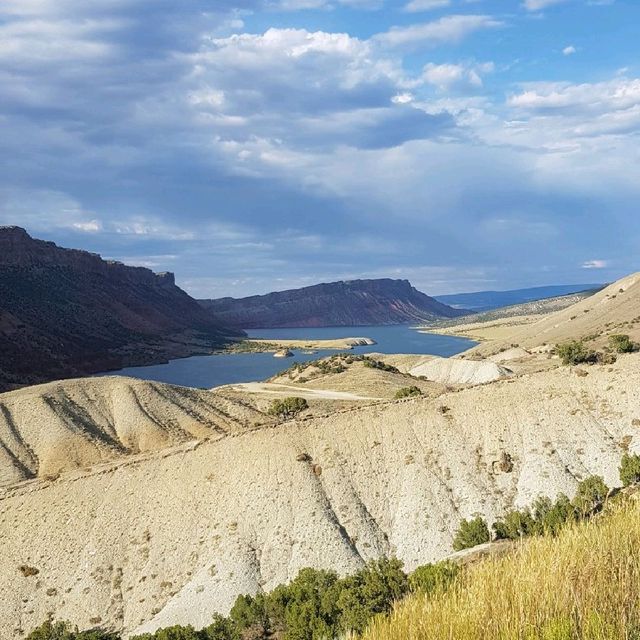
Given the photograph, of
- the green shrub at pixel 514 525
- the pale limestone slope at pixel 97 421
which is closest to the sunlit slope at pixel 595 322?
the pale limestone slope at pixel 97 421

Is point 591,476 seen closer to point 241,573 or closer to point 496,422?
point 496,422

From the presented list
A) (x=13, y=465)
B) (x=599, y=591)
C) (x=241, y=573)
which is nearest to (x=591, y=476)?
(x=241, y=573)

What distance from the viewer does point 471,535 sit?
101 ft

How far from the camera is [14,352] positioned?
433ft

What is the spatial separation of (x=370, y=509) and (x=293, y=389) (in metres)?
49.2

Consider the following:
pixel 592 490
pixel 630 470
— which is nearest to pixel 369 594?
pixel 592 490

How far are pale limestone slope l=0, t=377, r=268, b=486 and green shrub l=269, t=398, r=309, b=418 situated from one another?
1470 millimetres

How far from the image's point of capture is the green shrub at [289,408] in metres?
65.4

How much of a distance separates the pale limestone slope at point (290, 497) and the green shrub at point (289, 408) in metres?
21.7

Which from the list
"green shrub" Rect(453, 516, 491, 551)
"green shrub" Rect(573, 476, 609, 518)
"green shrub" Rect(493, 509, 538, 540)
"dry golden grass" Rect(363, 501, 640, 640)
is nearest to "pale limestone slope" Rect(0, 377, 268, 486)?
"green shrub" Rect(453, 516, 491, 551)

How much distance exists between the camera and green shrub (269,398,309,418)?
6544 centimetres

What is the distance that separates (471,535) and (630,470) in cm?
939

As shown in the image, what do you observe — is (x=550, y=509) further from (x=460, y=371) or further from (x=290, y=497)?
(x=460, y=371)

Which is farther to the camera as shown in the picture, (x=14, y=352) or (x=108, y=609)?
(x=14, y=352)
